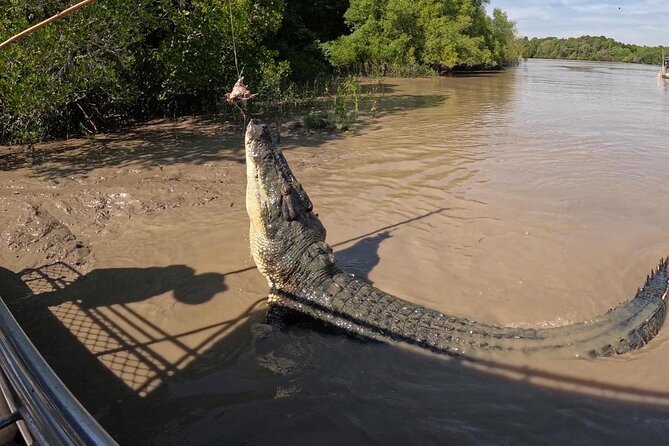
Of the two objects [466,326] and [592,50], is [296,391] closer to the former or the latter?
[466,326]

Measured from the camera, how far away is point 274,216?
445 centimetres

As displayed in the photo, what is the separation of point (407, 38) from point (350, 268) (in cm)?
2681

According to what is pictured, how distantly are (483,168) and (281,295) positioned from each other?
5938mm

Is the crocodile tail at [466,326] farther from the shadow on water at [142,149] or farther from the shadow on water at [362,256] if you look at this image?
the shadow on water at [142,149]

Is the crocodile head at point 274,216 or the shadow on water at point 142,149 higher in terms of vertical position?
the shadow on water at point 142,149

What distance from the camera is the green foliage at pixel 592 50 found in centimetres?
7969

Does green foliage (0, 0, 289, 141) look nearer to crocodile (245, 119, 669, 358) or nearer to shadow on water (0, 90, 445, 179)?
shadow on water (0, 90, 445, 179)

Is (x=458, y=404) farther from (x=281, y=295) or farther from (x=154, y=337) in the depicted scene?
(x=154, y=337)

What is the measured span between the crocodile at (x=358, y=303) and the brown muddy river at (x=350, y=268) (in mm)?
128

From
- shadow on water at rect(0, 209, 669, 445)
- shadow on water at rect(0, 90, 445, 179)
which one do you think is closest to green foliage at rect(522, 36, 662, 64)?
shadow on water at rect(0, 90, 445, 179)

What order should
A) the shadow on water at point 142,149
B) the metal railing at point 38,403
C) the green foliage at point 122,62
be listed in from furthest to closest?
1. the shadow on water at point 142,149
2. the green foliage at point 122,62
3. the metal railing at point 38,403

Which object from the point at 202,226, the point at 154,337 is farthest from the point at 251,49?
the point at 154,337

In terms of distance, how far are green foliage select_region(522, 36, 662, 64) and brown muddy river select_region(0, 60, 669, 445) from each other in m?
78.7

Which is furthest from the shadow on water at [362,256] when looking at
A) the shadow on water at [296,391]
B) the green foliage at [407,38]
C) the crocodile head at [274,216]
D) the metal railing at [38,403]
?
the green foliage at [407,38]
